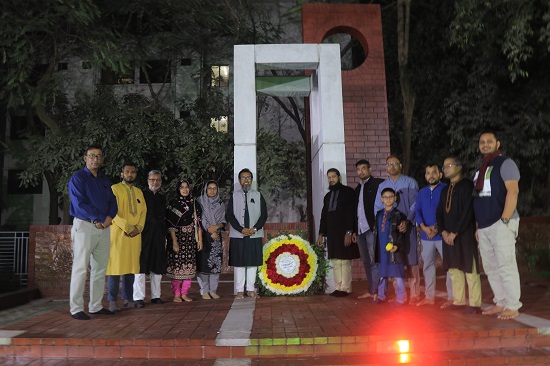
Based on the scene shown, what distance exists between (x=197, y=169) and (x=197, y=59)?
6.39 m

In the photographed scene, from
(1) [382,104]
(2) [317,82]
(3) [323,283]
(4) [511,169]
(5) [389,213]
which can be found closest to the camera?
(4) [511,169]

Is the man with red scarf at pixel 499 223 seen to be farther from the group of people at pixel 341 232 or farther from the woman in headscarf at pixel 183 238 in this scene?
the woman in headscarf at pixel 183 238

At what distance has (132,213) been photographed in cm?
694


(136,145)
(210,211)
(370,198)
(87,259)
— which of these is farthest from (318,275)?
(136,145)

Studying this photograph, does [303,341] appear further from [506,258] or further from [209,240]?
[209,240]

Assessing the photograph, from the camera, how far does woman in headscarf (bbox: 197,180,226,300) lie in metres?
7.48

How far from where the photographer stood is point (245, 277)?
768 centimetres

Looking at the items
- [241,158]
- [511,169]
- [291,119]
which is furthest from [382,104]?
[291,119]

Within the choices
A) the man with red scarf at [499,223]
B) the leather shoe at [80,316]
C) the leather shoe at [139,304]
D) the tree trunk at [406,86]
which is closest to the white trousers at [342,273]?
the man with red scarf at [499,223]

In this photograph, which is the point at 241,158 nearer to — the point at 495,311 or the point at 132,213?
the point at 132,213

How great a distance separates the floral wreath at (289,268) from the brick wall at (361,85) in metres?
1.99

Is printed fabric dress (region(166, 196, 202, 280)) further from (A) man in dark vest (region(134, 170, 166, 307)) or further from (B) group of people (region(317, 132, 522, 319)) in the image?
(B) group of people (region(317, 132, 522, 319))

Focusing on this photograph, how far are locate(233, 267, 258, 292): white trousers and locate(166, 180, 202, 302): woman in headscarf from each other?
2.16ft

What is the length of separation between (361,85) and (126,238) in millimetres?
5178
